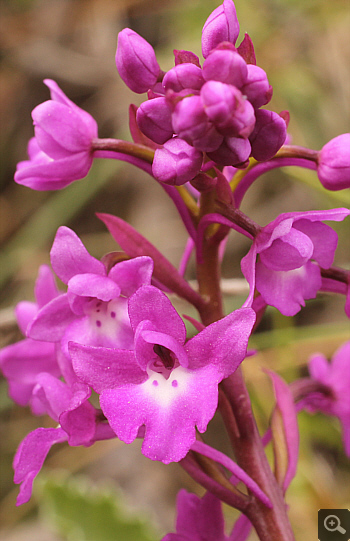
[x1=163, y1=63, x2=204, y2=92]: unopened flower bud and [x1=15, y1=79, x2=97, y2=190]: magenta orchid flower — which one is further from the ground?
[x1=163, y1=63, x2=204, y2=92]: unopened flower bud

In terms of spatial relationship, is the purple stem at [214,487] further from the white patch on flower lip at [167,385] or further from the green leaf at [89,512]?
the green leaf at [89,512]

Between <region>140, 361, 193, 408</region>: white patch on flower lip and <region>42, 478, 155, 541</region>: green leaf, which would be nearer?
<region>140, 361, 193, 408</region>: white patch on flower lip

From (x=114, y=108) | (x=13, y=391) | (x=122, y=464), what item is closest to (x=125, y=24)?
(x=114, y=108)

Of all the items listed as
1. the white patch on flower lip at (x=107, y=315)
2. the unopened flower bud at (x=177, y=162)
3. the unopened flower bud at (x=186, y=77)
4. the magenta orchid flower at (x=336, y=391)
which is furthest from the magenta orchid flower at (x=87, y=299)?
the magenta orchid flower at (x=336, y=391)

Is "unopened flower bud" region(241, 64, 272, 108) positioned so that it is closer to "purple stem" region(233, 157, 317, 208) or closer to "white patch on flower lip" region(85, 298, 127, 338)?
"purple stem" region(233, 157, 317, 208)

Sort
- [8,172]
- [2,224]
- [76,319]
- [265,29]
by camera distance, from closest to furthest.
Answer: [76,319] → [265,29] → [2,224] → [8,172]

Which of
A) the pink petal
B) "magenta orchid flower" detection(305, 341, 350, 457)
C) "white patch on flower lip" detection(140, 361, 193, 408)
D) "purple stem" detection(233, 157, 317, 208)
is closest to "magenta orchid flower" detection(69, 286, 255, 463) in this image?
"white patch on flower lip" detection(140, 361, 193, 408)

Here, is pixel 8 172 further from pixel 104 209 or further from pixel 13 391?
pixel 13 391
